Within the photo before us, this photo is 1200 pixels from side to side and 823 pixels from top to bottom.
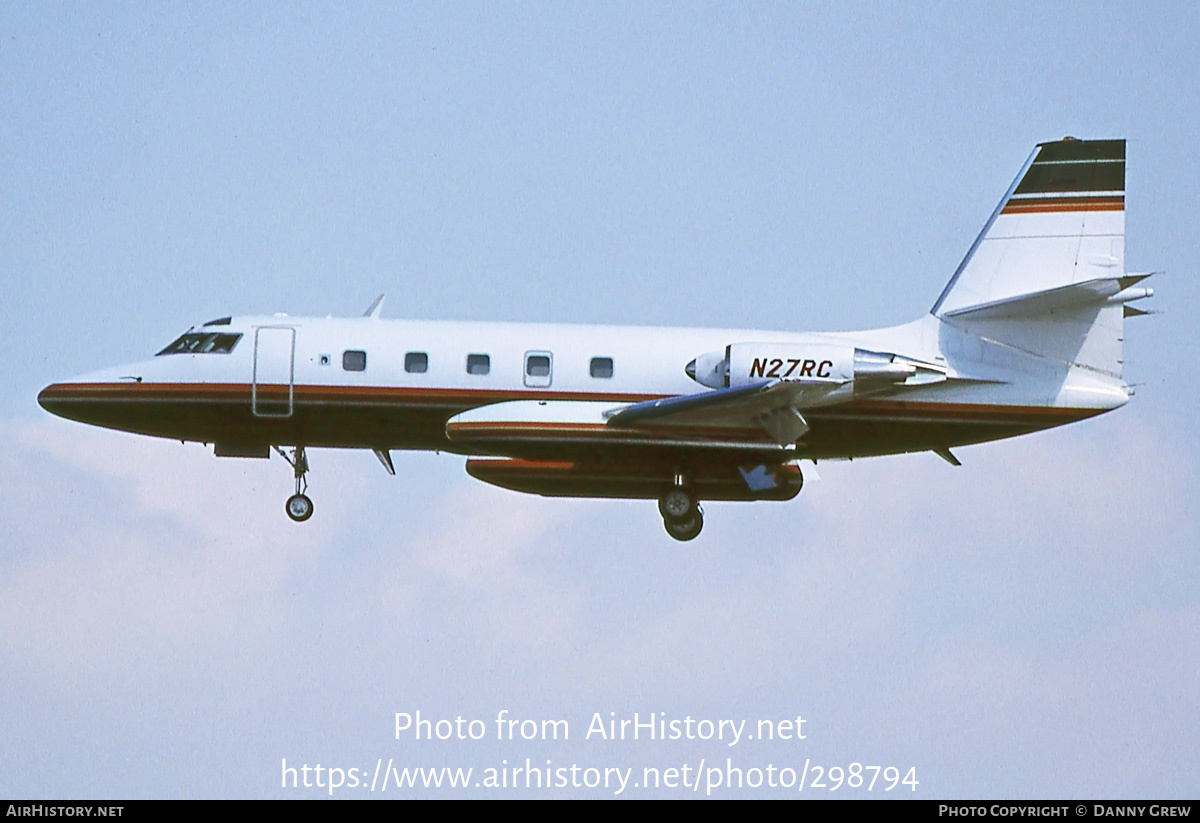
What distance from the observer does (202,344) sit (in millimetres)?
29875

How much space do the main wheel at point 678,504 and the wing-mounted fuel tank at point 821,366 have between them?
2.40 metres

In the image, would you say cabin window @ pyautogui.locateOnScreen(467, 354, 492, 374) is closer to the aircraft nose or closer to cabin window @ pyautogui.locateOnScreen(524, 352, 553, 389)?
cabin window @ pyautogui.locateOnScreen(524, 352, 553, 389)

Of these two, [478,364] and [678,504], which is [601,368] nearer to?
[478,364]

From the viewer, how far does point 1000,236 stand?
30.6 meters

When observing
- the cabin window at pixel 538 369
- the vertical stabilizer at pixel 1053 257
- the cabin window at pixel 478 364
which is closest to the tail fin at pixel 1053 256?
the vertical stabilizer at pixel 1053 257

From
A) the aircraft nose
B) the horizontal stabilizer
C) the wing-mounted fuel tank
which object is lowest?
the aircraft nose

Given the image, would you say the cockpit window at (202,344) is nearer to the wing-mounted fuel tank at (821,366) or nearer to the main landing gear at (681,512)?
the main landing gear at (681,512)

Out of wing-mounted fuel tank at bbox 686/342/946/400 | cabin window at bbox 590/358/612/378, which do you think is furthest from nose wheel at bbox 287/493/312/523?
wing-mounted fuel tank at bbox 686/342/946/400

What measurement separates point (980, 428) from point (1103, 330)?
8.13 feet

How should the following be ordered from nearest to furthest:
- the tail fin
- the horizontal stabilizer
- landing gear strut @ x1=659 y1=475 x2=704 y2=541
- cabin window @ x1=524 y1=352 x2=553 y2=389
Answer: the horizontal stabilizer → cabin window @ x1=524 y1=352 x2=553 y2=389 → the tail fin → landing gear strut @ x1=659 y1=475 x2=704 y2=541

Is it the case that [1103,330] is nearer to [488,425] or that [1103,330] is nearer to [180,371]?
[488,425]

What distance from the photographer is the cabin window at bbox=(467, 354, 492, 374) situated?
2894 centimetres
